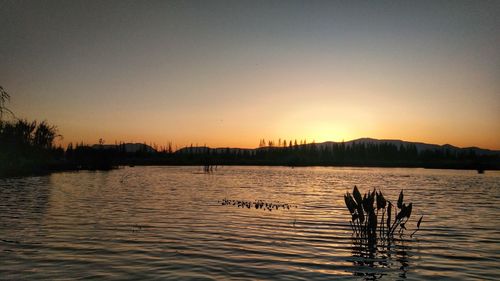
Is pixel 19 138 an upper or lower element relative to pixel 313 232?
upper

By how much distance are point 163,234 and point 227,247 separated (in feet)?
13.6

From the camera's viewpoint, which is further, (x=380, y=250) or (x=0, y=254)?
(x=380, y=250)

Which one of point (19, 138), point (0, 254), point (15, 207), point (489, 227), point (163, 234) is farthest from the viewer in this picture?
point (19, 138)

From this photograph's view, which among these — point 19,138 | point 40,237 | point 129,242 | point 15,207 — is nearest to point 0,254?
point 40,237

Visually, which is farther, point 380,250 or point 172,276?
point 380,250

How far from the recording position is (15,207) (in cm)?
2788

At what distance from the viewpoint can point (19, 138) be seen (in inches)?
3066

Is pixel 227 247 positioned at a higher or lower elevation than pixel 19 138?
lower

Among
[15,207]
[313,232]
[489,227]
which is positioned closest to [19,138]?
[15,207]

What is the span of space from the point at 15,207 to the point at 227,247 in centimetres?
1977

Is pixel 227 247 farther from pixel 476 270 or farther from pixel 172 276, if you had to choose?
pixel 476 270

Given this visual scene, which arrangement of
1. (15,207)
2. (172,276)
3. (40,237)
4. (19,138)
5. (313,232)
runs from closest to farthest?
(172,276)
(40,237)
(313,232)
(15,207)
(19,138)

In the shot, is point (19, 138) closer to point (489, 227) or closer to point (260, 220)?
point (260, 220)

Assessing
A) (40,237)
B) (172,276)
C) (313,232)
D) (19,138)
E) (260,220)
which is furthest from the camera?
(19,138)
